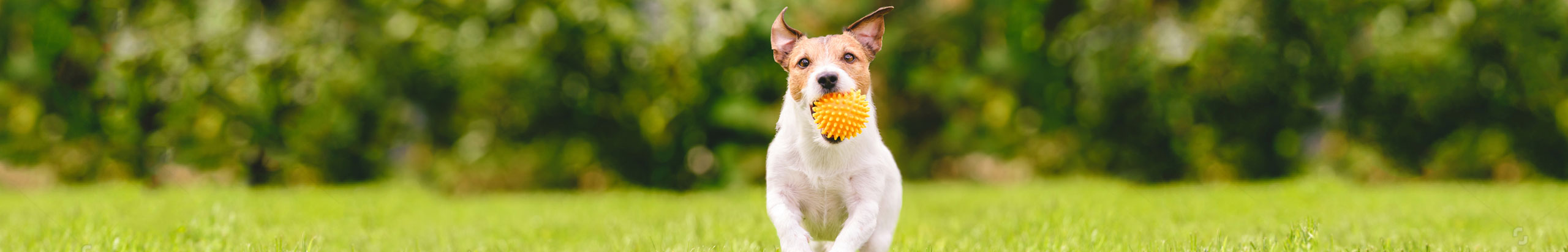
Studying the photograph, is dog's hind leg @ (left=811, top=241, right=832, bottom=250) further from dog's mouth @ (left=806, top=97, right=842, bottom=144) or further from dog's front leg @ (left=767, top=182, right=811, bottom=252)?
dog's mouth @ (left=806, top=97, right=842, bottom=144)

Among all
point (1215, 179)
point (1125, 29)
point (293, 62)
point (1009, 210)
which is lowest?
point (1009, 210)

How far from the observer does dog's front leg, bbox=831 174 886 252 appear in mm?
2512

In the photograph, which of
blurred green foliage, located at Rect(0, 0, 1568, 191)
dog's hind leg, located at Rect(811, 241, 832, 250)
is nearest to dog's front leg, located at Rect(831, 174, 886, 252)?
dog's hind leg, located at Rect(811, 241, 832, 250)

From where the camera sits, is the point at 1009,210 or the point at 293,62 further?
the point at 293,62

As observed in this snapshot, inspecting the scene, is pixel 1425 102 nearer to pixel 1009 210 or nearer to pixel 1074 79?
pixel 1074 79

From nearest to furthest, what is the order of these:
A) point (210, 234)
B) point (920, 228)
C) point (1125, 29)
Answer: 1. point (210, 234)
2. point (920, 228)
3. point (1125, 29)

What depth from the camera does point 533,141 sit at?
7172mm

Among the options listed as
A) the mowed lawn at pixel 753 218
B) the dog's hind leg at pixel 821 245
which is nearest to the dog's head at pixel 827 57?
the dog's hind leg at pixel 821 245

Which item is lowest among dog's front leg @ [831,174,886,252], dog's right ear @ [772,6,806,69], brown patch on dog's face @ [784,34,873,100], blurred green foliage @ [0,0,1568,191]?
dog's front leg @ [831,174,886,252]

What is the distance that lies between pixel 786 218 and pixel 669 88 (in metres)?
4.47

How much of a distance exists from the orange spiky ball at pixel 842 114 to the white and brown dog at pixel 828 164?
0.23ft

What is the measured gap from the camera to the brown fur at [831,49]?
2594mm

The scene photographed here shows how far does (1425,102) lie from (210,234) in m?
7.47

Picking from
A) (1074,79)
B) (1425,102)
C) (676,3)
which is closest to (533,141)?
(676,3)
